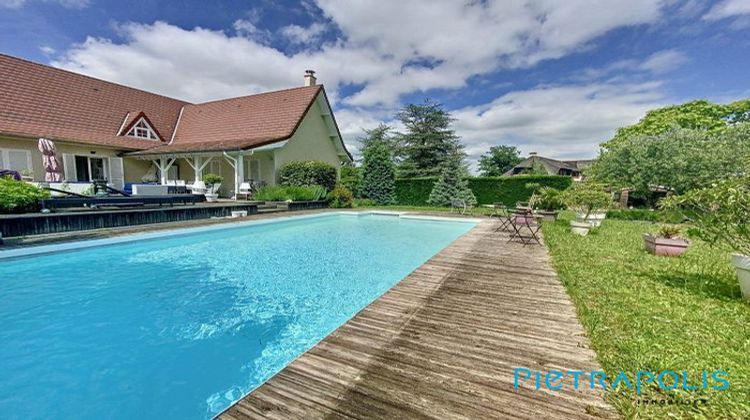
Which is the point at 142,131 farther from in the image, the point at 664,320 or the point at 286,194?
the point at 664,320

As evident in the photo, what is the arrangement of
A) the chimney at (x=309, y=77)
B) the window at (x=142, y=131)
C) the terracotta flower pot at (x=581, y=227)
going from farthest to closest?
the chimney at (x=309, y=77) → the window at (x=142, y=131) → the terracotta flower pot at (x=581, y=227)

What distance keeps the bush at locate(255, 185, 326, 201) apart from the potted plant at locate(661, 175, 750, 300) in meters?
13.8

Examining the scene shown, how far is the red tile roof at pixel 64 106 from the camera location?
1409cm

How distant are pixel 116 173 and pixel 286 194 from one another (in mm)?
10210

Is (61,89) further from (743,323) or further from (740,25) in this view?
(740,25)

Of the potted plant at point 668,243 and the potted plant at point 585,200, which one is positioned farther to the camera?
the potted plant at point 585,200

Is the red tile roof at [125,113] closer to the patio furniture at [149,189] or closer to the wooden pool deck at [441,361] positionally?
the patio furniture at [149,189]

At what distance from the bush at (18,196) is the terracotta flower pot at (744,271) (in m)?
13.7

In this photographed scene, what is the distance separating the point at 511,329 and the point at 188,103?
27311 millimetres

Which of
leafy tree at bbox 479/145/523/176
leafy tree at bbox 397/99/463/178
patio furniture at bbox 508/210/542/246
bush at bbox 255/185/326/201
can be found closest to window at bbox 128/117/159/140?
bush at bbox 255/185/326/201

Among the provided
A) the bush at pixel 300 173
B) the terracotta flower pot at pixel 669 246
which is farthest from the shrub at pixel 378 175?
the terracotta flower pot at pixel 669 246

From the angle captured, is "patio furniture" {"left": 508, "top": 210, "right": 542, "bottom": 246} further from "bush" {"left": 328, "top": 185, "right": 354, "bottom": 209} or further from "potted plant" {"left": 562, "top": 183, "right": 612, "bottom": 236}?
"bush" {"left": 328, "top": 185, "right": 354, "bottom": 209}

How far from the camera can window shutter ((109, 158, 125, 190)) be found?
1659cm

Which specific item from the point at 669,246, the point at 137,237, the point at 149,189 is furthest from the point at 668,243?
the point at 149,189
